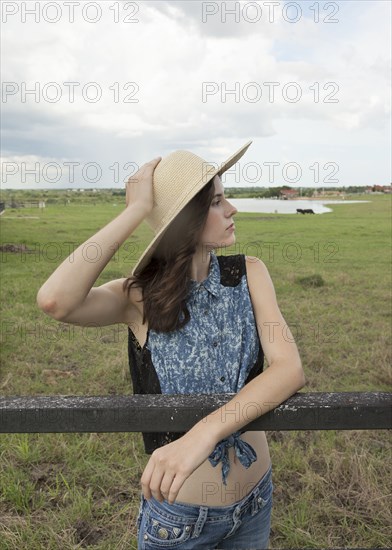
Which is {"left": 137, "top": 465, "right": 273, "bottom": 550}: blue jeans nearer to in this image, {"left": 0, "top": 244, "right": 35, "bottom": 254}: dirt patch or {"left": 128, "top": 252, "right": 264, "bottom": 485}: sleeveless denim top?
{"left": 128, "top": 252, "right": 264, "bottom": 485}: sleeveless denim top

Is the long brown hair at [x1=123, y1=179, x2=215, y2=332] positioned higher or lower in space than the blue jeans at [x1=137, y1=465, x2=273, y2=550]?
higher

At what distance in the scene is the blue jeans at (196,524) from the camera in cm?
142

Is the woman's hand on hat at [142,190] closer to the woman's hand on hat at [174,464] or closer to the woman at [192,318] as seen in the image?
the woman at [192,318]

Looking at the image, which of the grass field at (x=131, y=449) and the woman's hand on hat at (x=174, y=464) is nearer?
the woman's hand on hat at (x=174, y=464)

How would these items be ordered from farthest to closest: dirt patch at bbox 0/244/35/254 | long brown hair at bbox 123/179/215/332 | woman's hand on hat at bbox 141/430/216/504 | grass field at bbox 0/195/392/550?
dirt patch at bbox 0/244/35/254 → grass field at bbox 0/195/392/550 → long brown hair at bbox 123/179/215/332 → woman's hand on hat at bbox 141/430/216/504

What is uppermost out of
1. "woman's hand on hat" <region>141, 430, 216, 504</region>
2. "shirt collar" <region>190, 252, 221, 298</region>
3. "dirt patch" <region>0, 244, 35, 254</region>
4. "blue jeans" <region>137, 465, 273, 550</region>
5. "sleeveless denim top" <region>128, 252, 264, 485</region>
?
"shirt collar" <region>190, 252, 221, 298</region>

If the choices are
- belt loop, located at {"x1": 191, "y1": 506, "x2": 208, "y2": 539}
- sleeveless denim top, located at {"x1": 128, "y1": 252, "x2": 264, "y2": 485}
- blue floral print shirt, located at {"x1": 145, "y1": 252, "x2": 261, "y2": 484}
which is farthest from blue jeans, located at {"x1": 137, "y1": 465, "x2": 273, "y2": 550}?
blue floral print shirt, located at {"x1": 145, "y1": 252, "x2": 261, "y2": 484}

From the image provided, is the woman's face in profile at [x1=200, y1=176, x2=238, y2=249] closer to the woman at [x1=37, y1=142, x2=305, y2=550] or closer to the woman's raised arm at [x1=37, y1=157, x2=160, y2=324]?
the woman at [x1=37, y1=142, x2=305, y2=550]

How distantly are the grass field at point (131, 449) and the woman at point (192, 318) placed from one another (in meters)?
0.19

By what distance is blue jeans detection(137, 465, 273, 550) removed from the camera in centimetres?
142

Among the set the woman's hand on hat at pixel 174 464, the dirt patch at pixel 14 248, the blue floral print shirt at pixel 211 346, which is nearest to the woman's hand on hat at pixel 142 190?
the blue floral print shirt at pixel 211 346

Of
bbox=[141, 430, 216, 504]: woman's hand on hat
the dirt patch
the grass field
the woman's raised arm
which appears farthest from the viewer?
the dirt patch

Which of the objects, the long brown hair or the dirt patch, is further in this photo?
the dirt patch

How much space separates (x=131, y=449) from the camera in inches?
146
